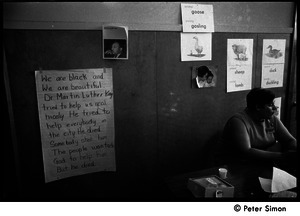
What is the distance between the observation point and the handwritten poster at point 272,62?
228 centimetres

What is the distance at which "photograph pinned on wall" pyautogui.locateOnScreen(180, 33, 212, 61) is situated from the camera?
1951 mm

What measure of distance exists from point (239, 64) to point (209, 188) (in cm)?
142

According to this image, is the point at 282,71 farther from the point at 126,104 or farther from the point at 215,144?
the point at 126,104

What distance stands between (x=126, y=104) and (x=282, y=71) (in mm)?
1597

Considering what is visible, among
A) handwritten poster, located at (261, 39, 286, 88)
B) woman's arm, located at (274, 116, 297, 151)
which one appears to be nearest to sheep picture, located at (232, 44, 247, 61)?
handwritten poster, located at (261, 39, 286, 88)

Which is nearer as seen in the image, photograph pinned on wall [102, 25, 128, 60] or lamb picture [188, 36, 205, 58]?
photograph pinned on wall [102, 25, 128, 60]

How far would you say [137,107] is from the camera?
191 cm

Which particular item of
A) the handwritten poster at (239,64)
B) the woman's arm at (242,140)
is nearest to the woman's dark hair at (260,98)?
the woman's arm at (242,140)

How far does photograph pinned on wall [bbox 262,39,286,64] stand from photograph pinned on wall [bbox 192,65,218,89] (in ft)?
1.87

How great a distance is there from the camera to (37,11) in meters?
1.56

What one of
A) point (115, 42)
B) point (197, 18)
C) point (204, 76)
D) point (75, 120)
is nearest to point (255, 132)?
point (204, 76)

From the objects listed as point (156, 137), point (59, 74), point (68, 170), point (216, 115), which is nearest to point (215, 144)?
point (216, 115)

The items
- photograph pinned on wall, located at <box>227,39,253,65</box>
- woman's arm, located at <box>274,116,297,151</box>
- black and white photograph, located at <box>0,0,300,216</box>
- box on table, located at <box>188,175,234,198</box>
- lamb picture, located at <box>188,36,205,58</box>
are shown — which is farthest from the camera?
photograph pinned on wall, located at <box>227,39,253,65</box>

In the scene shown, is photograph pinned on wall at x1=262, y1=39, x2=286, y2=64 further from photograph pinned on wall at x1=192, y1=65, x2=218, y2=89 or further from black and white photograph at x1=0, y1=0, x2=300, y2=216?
photograph pinned on wall at x1=192, y1=65, x2=218, y2=89
